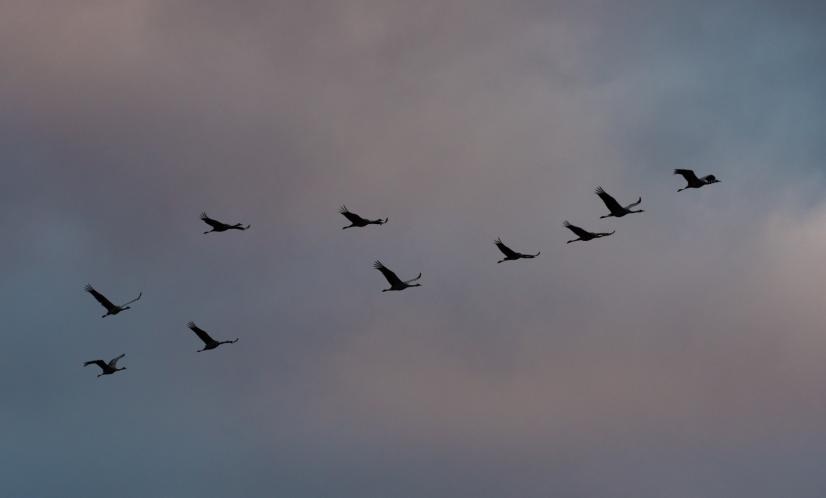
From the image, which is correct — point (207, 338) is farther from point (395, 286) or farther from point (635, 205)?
point (635, 205)

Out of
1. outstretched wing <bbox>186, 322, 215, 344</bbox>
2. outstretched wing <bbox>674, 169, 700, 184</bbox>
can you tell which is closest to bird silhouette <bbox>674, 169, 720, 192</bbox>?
outstretched wing <bbox>674, 169, 700, 184</bbox>

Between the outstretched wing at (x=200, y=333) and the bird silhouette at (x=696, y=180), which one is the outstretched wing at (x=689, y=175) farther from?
the outstretched wing at (x=200, y=333)

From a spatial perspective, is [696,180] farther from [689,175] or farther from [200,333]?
[200,333]

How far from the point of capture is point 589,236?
426ft

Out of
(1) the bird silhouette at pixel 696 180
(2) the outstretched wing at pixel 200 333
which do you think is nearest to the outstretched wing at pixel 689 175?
(1) the bird silhouette at pixel 696 180

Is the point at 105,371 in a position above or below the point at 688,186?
below

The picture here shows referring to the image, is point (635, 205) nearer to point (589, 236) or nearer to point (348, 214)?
point (589, 236)

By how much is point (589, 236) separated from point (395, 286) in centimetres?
1520

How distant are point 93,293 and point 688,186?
47.4 m

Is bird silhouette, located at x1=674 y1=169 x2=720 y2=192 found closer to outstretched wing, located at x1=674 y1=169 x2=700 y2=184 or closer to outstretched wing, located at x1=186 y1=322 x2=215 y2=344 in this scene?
outstretched wing, located at x1=674 y1=169 x2=700 y2=184

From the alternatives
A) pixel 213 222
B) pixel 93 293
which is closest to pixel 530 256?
pixel 213 222

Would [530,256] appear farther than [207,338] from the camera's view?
No

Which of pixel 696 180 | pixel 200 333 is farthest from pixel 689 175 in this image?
pixel 200 333

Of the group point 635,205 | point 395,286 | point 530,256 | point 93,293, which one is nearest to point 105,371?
point 93,293
